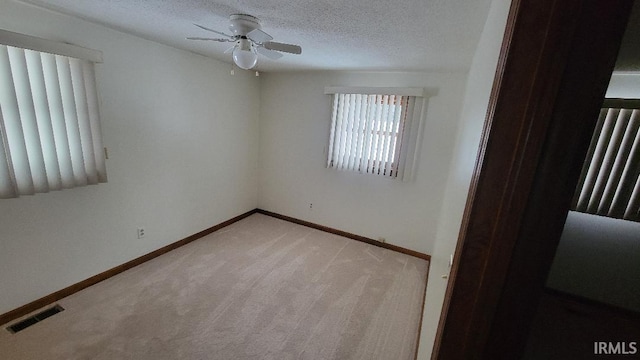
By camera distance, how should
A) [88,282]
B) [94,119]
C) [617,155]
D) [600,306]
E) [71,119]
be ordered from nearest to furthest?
[600,306] → [617,155] → [71,119] → [94,119] → [88,282]

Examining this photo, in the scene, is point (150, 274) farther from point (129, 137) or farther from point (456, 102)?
point (456, 102)

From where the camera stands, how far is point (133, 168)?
8.23 ft

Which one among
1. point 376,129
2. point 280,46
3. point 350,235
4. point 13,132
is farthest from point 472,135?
point 13,132

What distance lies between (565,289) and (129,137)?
320 cm

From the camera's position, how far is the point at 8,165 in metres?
1.72

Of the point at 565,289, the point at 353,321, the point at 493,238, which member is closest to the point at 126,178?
the point at 353,321

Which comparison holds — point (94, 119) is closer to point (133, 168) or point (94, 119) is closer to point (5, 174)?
point (133, 168)

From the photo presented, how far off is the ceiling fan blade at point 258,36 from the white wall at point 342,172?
1.83 meters

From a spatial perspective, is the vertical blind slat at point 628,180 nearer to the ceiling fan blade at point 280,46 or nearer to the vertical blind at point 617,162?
the vertical blind at point 617,162

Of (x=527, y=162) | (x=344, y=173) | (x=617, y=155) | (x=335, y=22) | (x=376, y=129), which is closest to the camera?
(x=527, y=162)

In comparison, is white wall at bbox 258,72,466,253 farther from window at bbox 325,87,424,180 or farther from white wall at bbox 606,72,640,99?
white wall at bbox 606,72,640,99

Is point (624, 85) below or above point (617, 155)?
above

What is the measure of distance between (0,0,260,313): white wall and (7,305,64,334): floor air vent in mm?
142

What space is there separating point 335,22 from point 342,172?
2178mm
